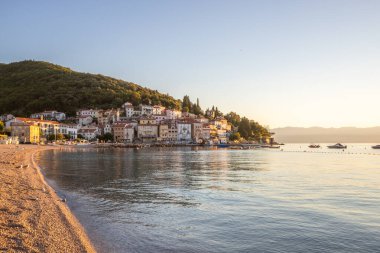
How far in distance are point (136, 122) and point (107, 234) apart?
404 ft

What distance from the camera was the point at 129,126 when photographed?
12688 cm

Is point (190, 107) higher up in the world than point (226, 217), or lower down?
higher up

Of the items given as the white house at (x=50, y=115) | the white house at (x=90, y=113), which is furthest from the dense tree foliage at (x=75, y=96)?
the white house at (x=90, y=113)

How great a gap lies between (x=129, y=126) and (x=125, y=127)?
162cm

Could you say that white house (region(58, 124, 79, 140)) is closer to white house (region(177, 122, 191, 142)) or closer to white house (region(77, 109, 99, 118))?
white house (region(77, 109, 99, 118))

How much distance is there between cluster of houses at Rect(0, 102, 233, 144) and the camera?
122688mm

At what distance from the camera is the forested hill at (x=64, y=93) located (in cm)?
15650

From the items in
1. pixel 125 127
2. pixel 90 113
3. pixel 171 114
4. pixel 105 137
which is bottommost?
pixel 105 137

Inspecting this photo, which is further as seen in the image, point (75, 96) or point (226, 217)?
point (75, 96)

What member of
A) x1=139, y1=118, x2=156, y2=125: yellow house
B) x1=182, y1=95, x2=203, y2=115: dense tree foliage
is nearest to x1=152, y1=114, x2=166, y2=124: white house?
x1=139, y1=118, x2=156, y2=125: yellow house

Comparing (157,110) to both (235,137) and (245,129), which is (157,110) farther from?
(245,129)

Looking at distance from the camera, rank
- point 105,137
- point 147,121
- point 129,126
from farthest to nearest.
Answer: point 147,121 < point 129,126 < point 105,137

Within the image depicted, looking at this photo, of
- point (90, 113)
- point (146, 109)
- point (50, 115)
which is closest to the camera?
point (50, 115)

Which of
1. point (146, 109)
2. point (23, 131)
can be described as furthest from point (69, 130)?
point (146, 109)
